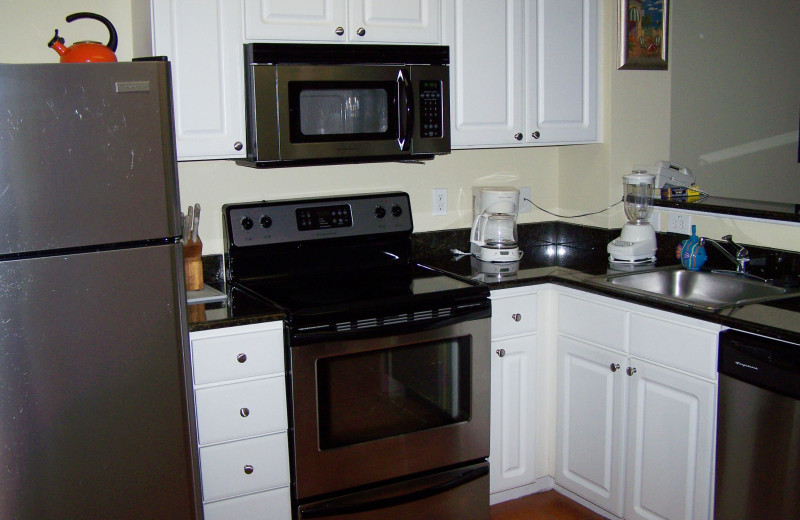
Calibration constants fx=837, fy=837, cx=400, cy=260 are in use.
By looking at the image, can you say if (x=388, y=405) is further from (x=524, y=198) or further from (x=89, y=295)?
(x=524, y=198)

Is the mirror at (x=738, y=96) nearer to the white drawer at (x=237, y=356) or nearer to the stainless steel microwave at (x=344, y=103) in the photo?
the stainless steel microwave at (x=344, y=103)

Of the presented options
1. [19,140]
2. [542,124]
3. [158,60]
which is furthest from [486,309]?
[19,140]

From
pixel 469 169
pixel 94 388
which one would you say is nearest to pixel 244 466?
pixel 94 388

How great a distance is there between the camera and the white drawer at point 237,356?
2498 millimetres

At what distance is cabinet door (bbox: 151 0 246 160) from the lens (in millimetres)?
2602

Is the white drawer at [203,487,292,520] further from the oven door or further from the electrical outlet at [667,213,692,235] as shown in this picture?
the electrical outlet at [667,213,692,235]

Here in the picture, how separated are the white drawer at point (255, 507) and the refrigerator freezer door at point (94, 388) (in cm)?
23

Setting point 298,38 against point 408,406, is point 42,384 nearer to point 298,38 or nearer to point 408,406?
point 408,406

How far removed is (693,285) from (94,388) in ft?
6.83

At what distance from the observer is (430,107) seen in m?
2.95

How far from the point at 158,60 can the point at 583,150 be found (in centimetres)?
194

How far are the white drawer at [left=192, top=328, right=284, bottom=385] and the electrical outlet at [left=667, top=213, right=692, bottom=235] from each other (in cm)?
163

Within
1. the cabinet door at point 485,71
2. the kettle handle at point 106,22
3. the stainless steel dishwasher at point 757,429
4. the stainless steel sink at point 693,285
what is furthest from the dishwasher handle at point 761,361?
the kettle handle at point 106,22

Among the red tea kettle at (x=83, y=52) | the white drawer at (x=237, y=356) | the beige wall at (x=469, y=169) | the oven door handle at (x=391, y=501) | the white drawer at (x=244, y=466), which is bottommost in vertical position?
the oven door handle at (x=391, y=501)
